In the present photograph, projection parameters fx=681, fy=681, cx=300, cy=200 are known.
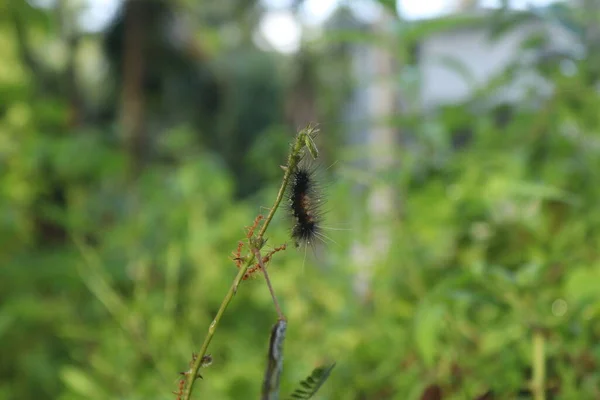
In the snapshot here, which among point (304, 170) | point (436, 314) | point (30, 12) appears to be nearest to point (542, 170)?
point (436, 314)

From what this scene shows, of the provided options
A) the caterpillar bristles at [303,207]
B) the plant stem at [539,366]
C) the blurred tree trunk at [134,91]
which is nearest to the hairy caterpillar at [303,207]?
the caterpillar bristles at [303,207]

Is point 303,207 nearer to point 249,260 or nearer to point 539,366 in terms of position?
point 249,260

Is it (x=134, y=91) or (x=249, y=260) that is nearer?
(x=249, y=260)

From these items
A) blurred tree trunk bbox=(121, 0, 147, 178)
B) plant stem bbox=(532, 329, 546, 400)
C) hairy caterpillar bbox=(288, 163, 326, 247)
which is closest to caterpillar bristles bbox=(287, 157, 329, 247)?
hairy caterpillar bbox=(288, 163, 326, 247)

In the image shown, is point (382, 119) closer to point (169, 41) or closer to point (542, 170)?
point (542, 170)

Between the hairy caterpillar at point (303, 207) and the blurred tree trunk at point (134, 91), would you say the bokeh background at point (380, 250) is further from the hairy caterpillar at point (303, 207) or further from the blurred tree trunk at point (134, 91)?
the blurred tree trunk at point (134, 91)

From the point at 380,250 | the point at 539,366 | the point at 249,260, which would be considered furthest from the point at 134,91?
the point at 249,260
